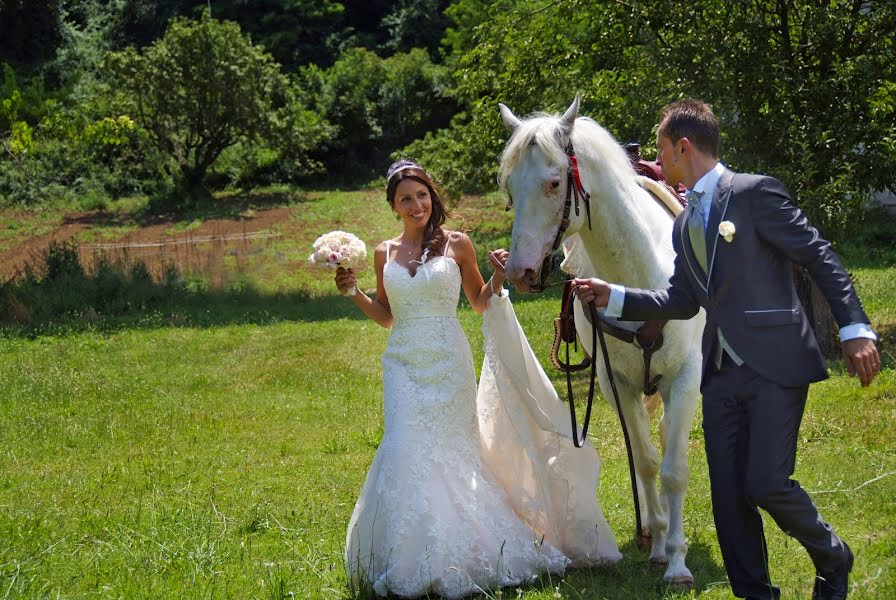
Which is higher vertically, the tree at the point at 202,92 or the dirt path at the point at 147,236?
the tree at the point at 202,92

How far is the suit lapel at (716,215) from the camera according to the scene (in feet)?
13.8

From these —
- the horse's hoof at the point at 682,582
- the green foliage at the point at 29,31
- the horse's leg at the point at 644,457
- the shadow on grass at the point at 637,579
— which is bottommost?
the shadow on grass at the point at 637,579

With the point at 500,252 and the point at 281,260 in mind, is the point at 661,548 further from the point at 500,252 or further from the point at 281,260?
the point at 281,260

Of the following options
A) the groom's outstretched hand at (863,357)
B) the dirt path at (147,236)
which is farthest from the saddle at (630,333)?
the dirt path at (147,236)

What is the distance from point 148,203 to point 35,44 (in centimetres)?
1511

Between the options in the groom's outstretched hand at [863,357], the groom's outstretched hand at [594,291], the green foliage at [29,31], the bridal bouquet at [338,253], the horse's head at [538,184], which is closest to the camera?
the groom's outstretched hand at [863,357]

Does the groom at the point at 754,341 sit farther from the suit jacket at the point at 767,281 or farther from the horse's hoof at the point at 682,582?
the horse's hoof at the point at 682,582

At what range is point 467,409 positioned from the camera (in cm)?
554

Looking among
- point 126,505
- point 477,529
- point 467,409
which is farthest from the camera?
point 126,505

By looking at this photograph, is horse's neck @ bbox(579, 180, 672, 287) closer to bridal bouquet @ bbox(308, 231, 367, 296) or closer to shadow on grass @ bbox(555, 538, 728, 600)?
bridal bouquet @ bbox(308, 231, 367, 296)

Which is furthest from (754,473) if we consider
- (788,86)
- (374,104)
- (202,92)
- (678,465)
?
(374,104)

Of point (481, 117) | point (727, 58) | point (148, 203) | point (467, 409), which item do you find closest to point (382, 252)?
point (467, 409)

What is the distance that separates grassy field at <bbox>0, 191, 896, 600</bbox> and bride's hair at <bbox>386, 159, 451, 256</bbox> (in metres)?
1.92

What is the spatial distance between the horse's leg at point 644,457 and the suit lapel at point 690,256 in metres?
1.53
